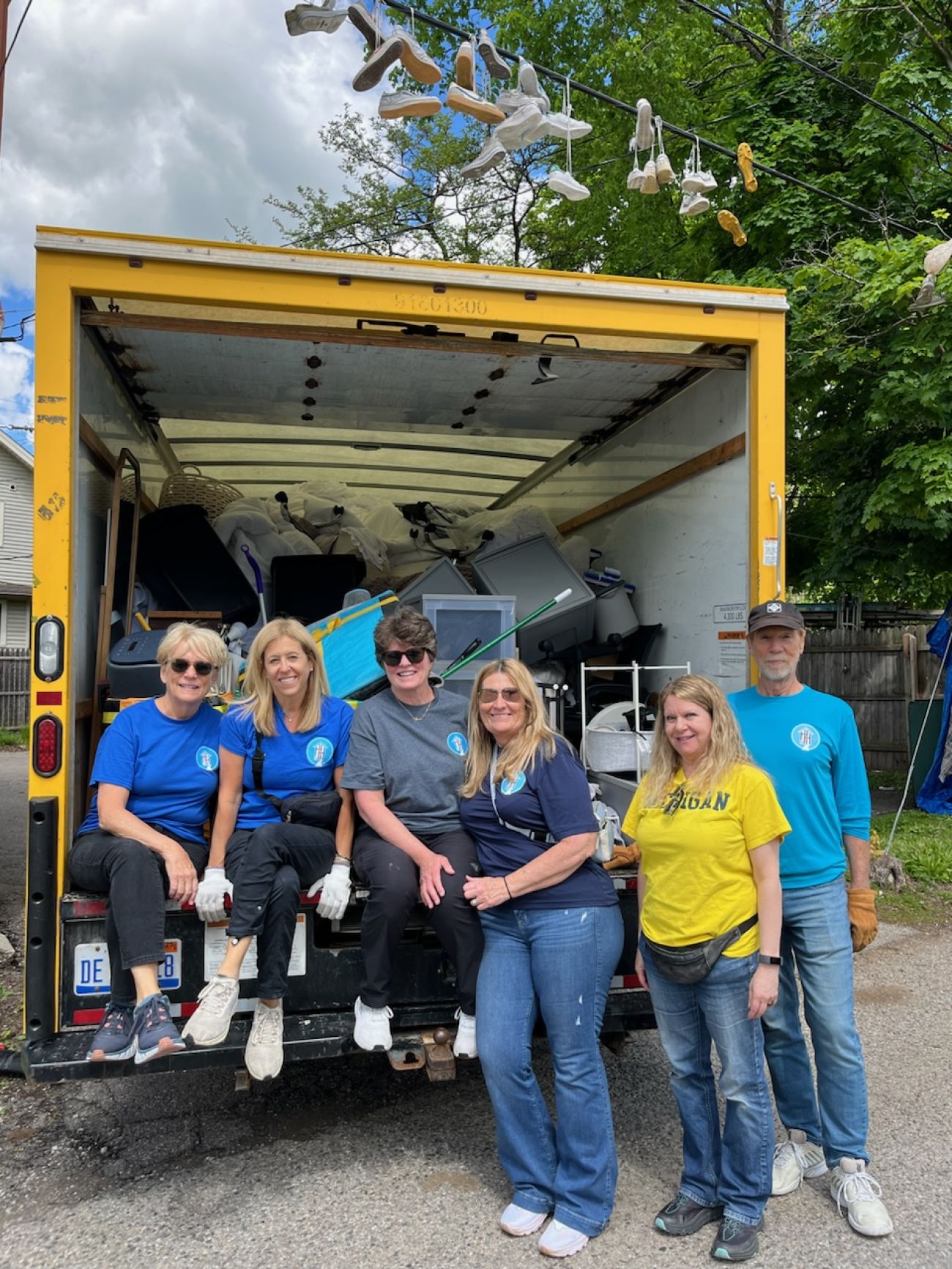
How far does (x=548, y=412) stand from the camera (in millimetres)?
5117

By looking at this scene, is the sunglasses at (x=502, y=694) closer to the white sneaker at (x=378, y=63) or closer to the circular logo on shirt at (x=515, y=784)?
the circular logo on shirt at (x=515, y=784)

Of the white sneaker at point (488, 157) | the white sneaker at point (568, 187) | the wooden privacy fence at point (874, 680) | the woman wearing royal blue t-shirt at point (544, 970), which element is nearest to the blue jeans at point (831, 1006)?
the woman wearing royal blue t-shirt at point (544, 970)

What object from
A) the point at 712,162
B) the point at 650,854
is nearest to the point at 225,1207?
the point at 650,854

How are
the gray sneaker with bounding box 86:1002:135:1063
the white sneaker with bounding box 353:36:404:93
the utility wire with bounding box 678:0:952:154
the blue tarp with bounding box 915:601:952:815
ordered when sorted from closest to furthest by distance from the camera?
the gray sneaker with bounding box 86:1002:135:1063
the white sneaker with bounding box 353:36:404:93
the utility wire with bounding box 678:0:952:154
the blue tarp with bounding box 915:601:952:815

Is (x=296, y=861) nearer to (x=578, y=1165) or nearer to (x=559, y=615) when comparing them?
(x=578, y=1165)

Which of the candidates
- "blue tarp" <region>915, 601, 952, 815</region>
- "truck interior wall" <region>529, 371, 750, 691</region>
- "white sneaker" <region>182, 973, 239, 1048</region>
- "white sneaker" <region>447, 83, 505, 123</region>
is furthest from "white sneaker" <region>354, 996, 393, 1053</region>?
"blue tarp" <region>915, 601, 952, 815</region>

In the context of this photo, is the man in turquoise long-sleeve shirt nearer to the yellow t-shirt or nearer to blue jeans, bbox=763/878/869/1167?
blue jeans, bbox=763/878/869/1167

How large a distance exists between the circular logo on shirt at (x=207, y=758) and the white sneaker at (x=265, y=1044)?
730 mm

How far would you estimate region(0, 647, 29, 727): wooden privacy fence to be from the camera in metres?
20.5

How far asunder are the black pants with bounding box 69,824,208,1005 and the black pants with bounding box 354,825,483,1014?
1.90ft

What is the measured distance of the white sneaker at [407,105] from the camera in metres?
5.73

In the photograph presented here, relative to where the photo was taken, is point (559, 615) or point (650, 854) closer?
point (650, 854)

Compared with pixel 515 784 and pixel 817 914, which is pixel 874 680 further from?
pixel 515 784

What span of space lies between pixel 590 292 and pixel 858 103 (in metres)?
7.63
